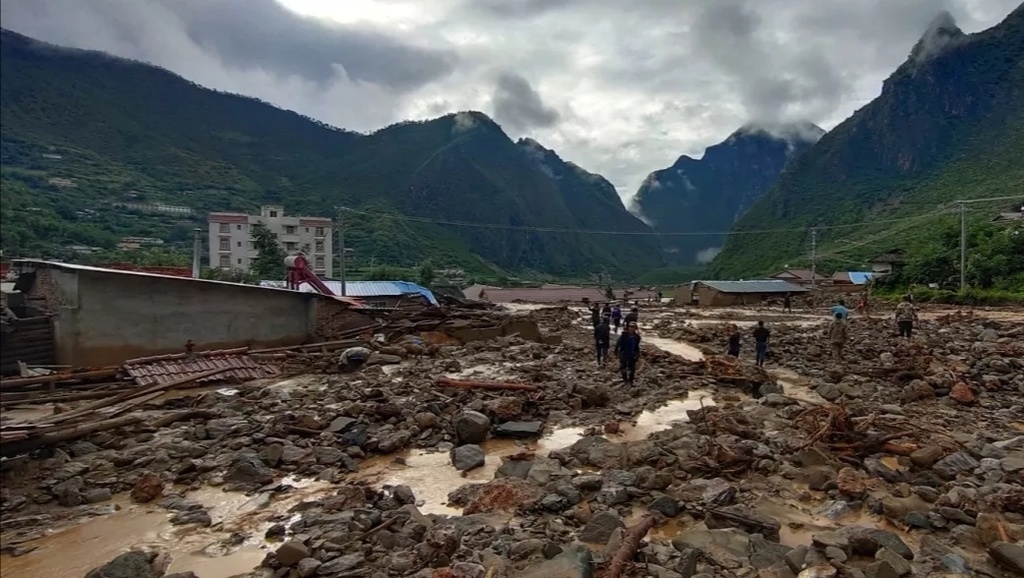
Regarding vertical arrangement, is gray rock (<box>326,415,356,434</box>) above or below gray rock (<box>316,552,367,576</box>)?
above

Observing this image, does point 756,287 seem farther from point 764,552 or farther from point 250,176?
point 250,176

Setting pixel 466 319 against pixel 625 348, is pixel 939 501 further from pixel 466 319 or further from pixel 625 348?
pixel 466 319

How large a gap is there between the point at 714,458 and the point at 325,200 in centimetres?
8573

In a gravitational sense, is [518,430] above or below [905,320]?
below

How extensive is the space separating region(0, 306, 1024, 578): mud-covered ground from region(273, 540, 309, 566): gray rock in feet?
0.05

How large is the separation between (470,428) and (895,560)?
6.03 meters

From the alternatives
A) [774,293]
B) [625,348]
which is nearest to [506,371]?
[625,348]

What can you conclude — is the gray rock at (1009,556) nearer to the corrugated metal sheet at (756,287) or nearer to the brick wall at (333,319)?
the brick wall at (333,319)

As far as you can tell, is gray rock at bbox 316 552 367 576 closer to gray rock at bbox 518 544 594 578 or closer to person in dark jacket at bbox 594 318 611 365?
gray rock at bbox 518 544 594 578

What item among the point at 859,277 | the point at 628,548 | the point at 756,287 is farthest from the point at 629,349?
the point at 859,277

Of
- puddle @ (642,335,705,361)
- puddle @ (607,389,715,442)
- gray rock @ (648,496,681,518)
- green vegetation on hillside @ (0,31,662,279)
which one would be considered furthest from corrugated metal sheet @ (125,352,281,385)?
puddle @ (642,335,705,361)

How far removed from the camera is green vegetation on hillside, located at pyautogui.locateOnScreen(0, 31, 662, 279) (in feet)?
18.9

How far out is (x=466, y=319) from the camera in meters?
22.2

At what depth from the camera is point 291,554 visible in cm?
513
